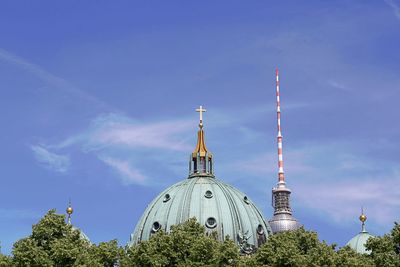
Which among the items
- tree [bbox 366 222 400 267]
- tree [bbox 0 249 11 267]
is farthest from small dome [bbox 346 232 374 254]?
tree [bbox 0 249 11 267]

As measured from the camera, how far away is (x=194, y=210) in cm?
14225

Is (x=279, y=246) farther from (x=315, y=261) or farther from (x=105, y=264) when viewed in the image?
(x=105, y=264)

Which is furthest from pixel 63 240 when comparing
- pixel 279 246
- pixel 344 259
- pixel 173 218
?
pixel 173 218

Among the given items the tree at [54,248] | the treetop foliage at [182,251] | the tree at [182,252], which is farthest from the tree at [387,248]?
the tree at [54,248]

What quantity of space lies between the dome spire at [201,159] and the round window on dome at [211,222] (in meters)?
14.4

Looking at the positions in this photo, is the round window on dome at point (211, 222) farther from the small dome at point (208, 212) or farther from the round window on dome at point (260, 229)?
the round window on dome at point (260, 229)

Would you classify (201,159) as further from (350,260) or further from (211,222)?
(350,260)

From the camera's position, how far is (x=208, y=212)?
141 metres

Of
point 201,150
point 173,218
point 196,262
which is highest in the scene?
point 201,150

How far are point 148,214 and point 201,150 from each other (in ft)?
56.4

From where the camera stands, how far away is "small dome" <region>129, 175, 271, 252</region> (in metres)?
140

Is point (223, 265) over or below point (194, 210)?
below

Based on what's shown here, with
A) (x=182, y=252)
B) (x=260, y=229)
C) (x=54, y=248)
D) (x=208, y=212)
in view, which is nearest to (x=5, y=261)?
(x=54, y=248)

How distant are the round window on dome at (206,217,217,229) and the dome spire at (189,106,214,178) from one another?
14377 millimetres
